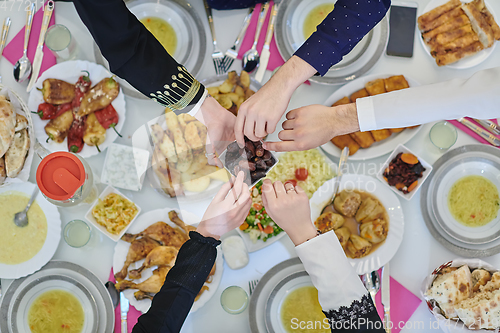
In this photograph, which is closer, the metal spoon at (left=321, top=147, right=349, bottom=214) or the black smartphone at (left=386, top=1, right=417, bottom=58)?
the metal spoon at (left=321, top=147, right=349, bottom=214)

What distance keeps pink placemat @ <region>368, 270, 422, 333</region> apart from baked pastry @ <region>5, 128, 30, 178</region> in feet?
6.00

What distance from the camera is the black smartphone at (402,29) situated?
5.95ft

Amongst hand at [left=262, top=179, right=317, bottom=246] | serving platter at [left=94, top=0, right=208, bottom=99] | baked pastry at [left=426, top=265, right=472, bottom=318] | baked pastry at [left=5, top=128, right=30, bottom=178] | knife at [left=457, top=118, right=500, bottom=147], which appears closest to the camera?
hand at [left=262, top=179, right=317, bottom=246]

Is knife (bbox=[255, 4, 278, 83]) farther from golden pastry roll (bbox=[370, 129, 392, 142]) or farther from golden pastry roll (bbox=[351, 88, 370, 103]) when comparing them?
golden pastry roll (bbox=[370, 129, 392, 142])

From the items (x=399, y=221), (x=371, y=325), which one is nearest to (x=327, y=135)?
(x=399, y=221)

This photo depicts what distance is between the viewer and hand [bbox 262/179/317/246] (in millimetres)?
1343

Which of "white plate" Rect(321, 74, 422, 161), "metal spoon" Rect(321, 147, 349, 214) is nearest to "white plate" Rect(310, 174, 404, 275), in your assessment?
"metal spoon" Rect(321, 147, 349, 214)

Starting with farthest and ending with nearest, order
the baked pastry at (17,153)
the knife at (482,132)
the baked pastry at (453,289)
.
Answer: the knife at (482,132)
the baked pastry at (17,153)
the baked pastry at (453,289)

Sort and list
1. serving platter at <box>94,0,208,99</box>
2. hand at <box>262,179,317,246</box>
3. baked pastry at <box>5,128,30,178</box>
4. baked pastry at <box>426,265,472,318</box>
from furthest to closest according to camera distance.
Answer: serving platter at <box>94,0,208,99</box>, baked pastry at <box>5,128,30,178</box>, baked pastry at <box>426,265,472,318</box>, hand at <box>262,179,317,246</box>

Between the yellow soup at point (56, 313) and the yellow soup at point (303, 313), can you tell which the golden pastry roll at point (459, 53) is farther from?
the yellow soup at point (56, 313)

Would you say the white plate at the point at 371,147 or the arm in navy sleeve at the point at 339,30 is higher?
the arm in navy sleeve at the point at 339,30

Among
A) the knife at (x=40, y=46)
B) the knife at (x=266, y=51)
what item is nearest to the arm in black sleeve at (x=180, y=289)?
the knife at (x=266, y=51)

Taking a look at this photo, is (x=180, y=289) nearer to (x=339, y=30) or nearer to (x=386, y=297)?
(x=386, y=297)

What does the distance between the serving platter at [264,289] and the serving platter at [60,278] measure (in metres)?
0.69
